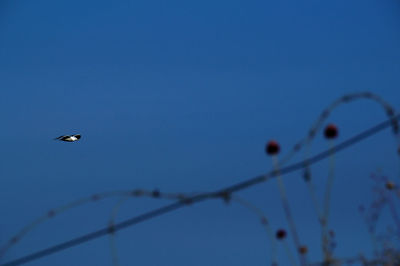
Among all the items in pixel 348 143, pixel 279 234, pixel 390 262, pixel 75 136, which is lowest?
pixel 390 262

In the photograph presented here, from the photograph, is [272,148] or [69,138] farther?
[69,138]

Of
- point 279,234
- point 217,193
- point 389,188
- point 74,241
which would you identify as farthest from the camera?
point 389,188

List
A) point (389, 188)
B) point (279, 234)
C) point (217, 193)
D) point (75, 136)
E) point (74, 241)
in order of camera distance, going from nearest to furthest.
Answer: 1. point (74, 241)
2. point (217, 193)
3. point (279, 234)
4. point (389, 188)
5. point (75, 136)

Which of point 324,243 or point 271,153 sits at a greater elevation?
point 271,153

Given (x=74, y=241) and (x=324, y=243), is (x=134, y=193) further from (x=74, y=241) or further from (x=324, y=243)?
(x=324, y=243)

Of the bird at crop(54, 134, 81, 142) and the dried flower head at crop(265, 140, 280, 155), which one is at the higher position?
the bird at crop(54, 134, 81, 142)

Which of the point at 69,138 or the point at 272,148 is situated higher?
the point at 69,138

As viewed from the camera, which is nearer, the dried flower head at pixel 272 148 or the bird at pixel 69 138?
the dried flower head at pixel 272 148

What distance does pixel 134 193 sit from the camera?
3.24 m

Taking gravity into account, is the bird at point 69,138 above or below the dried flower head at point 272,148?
above

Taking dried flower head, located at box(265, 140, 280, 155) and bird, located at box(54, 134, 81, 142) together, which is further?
bird, located at box(54, 134, 81, 142)

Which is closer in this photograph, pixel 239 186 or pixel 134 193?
pixel 239 186

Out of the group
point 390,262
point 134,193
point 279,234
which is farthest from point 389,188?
point 134,193

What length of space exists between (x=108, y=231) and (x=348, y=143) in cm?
118
